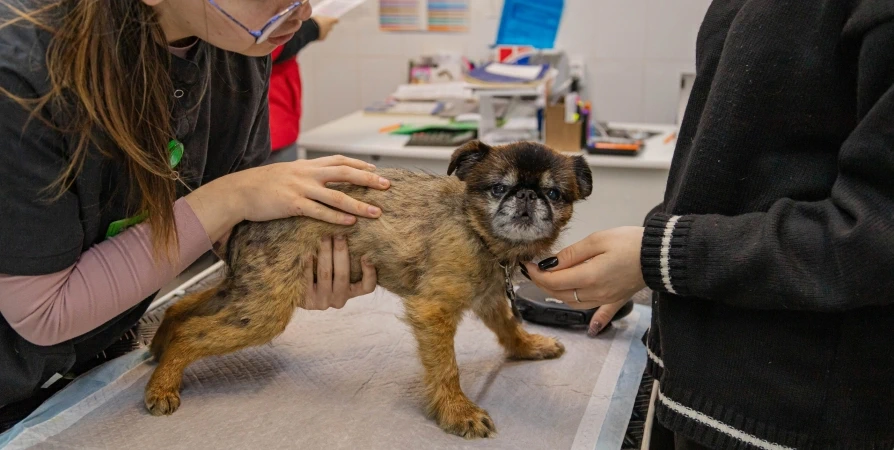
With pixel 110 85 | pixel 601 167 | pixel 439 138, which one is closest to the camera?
pixel 110 85

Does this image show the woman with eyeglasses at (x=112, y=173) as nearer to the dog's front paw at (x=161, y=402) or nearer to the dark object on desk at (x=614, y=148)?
the dog's front paw at (x=161, y=402)

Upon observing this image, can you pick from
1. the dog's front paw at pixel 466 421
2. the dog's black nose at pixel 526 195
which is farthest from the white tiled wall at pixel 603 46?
the dog's front paw at pixel 466 421

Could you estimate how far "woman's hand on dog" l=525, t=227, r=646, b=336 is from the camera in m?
1.14

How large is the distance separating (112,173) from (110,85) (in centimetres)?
20

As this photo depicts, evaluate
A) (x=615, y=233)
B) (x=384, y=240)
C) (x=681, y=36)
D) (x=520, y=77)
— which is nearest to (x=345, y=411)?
(x=384, y=240)

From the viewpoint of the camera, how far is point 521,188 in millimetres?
Result: 1377

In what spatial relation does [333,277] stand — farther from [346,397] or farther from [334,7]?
[334,7]

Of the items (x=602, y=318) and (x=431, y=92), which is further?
(x=431, y=92)

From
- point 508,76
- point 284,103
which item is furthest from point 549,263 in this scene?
point 284,103

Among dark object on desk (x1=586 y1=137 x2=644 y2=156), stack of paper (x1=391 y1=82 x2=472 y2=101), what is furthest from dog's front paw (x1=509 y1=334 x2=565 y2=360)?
stack of paper (x1=391 y1=82 x2=472 y2=101)

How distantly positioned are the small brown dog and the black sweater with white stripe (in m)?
0.32

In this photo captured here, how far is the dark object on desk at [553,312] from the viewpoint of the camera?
169 centimetres

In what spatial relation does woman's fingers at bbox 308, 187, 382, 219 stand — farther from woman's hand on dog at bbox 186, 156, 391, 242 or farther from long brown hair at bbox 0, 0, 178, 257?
long brown hair at bbox 0, 0, 178, 257

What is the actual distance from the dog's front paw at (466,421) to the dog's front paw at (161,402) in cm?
50
